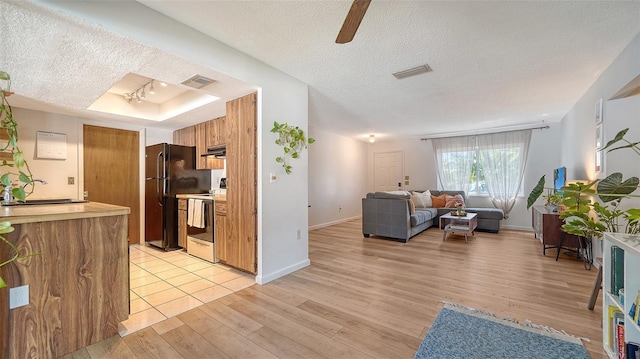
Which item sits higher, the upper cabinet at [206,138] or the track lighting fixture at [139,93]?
the track lighting fixture at [139,93]

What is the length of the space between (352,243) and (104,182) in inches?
165

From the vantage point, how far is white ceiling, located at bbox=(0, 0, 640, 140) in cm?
188

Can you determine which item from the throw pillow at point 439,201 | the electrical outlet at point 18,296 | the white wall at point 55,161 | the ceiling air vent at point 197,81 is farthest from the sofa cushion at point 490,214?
the white wall at point 55,161

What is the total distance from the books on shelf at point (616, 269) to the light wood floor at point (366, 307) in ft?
1.36

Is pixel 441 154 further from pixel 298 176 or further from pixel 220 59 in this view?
pixel 220 59

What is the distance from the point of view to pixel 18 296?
154 centimetres

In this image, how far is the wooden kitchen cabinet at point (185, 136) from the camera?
14.6 feet

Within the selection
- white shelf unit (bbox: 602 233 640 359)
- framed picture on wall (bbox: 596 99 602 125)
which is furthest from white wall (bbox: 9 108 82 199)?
framed picture on wall (bbox: 596 99 602 125)

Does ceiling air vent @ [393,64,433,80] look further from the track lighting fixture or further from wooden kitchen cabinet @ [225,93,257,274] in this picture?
the track lighting fixture

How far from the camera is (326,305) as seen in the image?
7.57 feet

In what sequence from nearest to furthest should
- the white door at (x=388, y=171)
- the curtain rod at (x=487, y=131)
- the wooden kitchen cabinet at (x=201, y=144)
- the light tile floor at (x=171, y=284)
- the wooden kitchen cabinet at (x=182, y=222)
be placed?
the light tile floor at (x=171, y=284) → the wooden kitchen cabinet at (x=182, y=222) → the wooden kitchen cabinet at (x=201, y=144) → the curtain rod at (x=487, y=131) → the white door at (x=388, y=171)

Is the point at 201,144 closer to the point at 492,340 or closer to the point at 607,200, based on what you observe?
the point at 492,340

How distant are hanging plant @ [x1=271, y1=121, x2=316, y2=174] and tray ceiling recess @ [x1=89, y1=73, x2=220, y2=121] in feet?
3.16

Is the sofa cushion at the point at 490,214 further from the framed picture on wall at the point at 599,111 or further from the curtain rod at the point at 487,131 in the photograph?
the framed picture on wall at the point at 599,111
